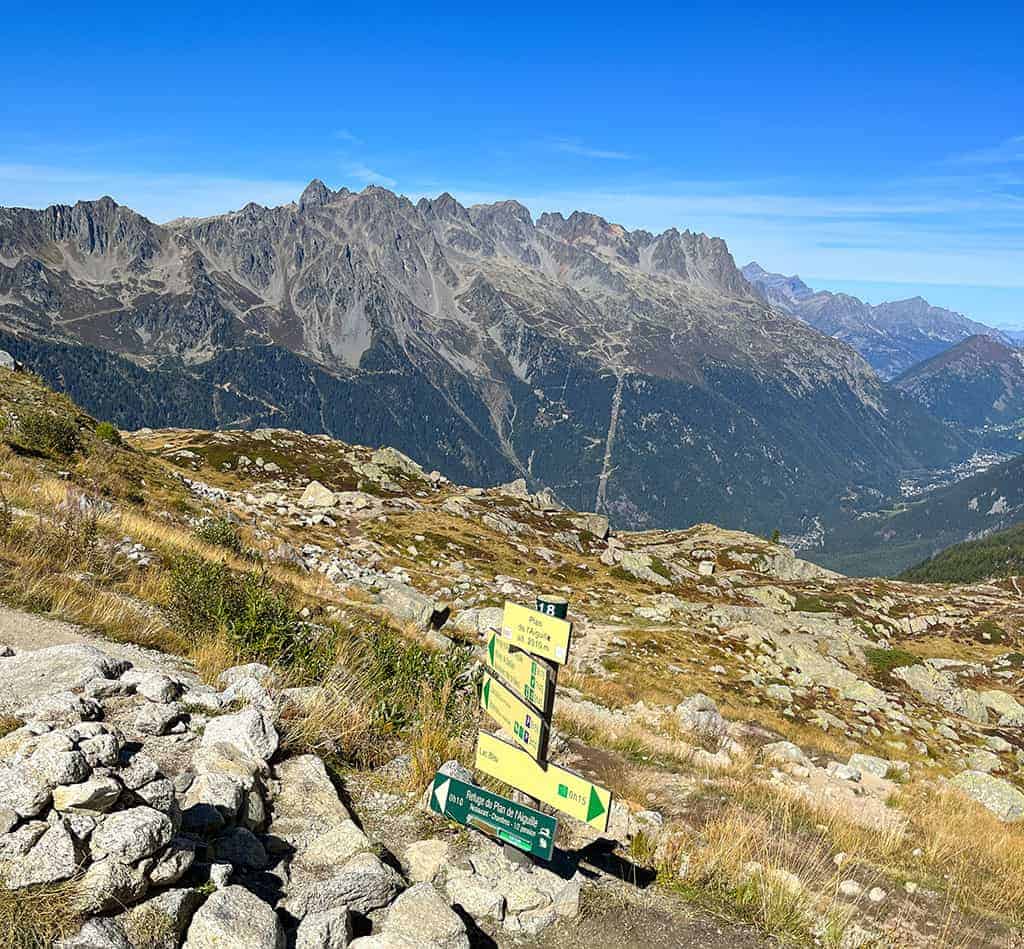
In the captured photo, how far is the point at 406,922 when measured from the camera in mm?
5238

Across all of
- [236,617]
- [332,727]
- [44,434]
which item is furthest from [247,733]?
[44,434]

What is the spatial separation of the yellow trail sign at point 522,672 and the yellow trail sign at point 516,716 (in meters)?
0.08

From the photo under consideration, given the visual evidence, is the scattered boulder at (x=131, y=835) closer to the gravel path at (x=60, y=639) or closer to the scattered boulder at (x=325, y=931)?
the scattered boulder at (x=325, y=931)

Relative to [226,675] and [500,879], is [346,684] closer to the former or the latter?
[226,675]

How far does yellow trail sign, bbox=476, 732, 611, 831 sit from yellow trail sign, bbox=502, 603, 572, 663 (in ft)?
3.30

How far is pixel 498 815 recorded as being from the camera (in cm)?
606

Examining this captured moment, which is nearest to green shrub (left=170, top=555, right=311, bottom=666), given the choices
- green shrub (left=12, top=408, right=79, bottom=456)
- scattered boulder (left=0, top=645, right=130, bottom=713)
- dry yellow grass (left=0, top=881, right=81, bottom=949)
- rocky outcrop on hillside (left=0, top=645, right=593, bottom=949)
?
scattered boulder (left=0, top=645, right=130, bottom=713)

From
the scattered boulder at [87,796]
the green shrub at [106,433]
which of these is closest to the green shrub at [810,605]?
the green shrub at [106,433]

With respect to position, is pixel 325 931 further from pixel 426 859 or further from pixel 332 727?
pixel 332 727

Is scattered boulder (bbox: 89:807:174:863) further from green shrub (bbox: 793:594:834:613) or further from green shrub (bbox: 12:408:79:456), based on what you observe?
green shrub (bbox: 793:594:834:613)

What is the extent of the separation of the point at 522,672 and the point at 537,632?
0.52 m

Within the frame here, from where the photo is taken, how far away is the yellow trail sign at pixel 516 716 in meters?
6.30

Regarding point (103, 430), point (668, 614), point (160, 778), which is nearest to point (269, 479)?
point (103, 430)

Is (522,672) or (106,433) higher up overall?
(522,672)
